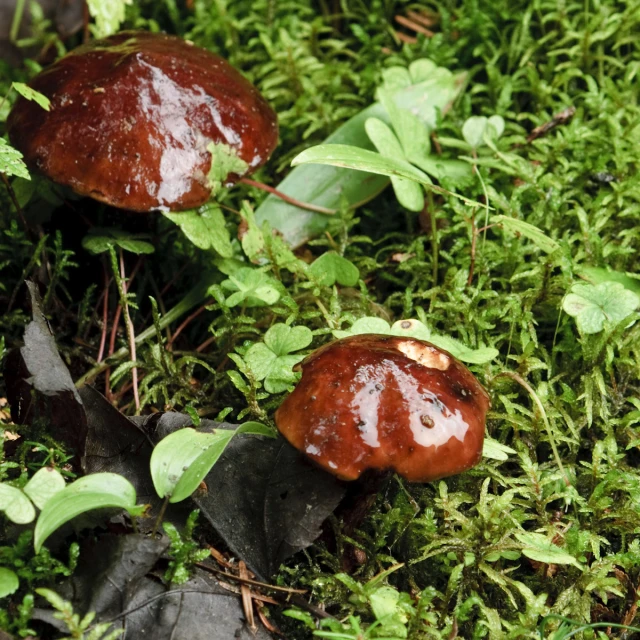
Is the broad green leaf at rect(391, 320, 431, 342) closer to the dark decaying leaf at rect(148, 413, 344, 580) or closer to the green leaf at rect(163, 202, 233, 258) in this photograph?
the dark decaying leaf at rect(148, 413, 344, 580)

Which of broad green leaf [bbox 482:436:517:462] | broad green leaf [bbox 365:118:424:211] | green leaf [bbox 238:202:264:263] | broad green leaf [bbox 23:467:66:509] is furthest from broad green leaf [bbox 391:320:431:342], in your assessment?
broad green leaf [bbox 23:467:66:509]

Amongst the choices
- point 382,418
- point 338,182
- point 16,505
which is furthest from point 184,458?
point 338,182

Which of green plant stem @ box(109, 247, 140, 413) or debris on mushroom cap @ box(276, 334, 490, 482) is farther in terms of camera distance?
green plant stem @ box(109, 247, 140, 413)

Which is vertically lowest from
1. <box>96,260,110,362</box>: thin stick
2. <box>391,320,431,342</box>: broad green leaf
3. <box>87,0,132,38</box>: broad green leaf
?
<box>96,260,110,362</box>: thin stick

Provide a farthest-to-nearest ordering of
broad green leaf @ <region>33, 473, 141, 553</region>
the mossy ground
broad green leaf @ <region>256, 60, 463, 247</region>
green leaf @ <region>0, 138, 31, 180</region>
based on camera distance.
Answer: broad green leaf @ <region>256, 60, 463, 247</region> → green leaf @ <region>0, 138, 31, 180</region> → the mossy ground → broad green leaf @ <region>33, 473, 141, 553</region>

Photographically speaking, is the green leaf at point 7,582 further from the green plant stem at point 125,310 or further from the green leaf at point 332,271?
the green leaf at point 332,271
